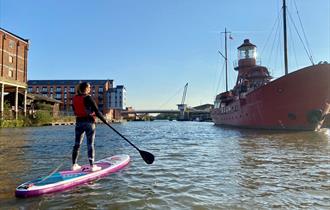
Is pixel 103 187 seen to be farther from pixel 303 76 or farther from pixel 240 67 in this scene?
pixel 240 67

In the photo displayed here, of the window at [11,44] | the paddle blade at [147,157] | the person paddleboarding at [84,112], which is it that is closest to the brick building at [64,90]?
the window at [11,44]

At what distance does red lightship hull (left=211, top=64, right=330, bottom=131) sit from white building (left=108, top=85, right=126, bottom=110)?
101m

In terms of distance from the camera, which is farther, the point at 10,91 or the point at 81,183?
the point at 10,91

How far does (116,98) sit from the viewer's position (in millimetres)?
125250

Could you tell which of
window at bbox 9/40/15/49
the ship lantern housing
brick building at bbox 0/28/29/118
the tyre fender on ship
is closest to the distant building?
brick building at bbox 0/28/29/118

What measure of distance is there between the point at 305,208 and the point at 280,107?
22181mm

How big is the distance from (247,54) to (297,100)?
59.0 feet

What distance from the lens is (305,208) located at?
4633mm

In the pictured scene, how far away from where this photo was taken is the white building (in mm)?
124375

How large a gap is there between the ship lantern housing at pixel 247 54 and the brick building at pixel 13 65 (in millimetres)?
Answer: 33415

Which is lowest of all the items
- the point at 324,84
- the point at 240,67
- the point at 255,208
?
the point at 255,208

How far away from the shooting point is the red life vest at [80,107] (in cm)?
689

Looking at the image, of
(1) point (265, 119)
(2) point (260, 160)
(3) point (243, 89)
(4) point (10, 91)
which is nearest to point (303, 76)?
(1) point (265, 119)

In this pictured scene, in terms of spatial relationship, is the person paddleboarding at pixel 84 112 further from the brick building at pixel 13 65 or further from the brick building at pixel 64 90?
the brick building at pixel 64 90
